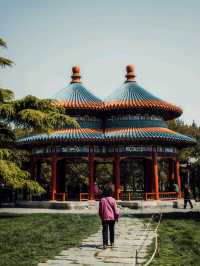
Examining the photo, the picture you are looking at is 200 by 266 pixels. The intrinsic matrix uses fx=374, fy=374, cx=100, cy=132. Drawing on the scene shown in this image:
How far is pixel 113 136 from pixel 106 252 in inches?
639

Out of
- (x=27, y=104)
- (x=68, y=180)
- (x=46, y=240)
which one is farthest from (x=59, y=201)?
(x=68, y=180)

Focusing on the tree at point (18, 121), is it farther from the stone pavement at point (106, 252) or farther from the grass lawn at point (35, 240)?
the stone pavement at point (106, 252)

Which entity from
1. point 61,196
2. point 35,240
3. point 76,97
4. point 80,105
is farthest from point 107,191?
point 76,97

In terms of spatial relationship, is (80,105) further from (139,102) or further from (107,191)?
(107,191)

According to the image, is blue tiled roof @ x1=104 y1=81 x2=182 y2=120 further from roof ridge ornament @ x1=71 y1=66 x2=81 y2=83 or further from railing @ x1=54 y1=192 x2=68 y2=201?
railing @ x1=54 y1=192 x2=68 y2=201

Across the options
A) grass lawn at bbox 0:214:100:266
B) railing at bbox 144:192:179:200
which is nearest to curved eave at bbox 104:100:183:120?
railing at bbox 144:192:179:200

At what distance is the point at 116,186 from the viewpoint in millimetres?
23797

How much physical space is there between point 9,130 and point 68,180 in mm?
27414

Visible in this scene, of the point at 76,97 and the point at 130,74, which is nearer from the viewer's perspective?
the point at 76,97

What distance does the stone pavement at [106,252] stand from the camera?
23.4 feet

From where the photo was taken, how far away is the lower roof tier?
77.1ft

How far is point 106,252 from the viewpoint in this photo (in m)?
8.03

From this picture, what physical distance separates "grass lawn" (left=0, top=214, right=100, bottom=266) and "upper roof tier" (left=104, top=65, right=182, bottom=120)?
40.5ft

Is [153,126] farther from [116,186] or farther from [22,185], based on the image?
[22,185]
